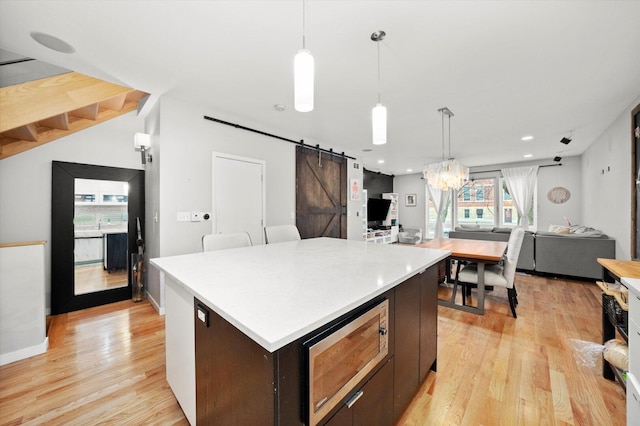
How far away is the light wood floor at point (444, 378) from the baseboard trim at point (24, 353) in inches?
2.2

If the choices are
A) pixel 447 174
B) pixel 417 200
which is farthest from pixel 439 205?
pixel 447 174

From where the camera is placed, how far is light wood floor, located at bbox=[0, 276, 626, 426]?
4.86ft

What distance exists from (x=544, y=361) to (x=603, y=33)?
249 centimetres

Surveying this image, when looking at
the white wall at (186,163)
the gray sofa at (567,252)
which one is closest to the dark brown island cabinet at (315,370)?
the white wall at (186,163)

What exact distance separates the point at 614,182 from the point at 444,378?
162 inches

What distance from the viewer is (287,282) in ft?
3.71

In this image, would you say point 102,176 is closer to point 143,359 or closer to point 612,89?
point 143,359

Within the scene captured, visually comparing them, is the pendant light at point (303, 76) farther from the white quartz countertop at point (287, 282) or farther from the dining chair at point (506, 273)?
the dining chair at point (506, 273)

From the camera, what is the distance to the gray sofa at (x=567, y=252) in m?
3.91

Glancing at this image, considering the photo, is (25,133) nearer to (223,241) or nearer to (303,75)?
(223,241)

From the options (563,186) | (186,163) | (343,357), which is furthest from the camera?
(563,186)

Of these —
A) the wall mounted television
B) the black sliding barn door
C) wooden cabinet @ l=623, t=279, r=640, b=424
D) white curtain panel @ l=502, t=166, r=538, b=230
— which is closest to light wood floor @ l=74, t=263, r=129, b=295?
the black sliding barn door

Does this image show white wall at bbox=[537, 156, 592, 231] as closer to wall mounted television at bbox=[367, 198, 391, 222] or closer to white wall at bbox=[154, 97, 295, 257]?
wall mounted television at bbox=[367, 198, 391, 222]

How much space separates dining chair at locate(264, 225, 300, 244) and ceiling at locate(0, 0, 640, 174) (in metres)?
1.48
